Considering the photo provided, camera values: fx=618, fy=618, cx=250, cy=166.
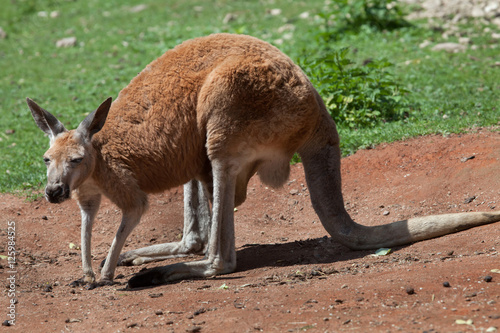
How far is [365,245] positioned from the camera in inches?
170

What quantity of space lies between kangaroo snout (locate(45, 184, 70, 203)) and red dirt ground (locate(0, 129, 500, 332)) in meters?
0.63

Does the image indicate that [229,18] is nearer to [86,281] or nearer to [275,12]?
[275,12]

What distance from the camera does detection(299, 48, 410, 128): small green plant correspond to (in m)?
6.49

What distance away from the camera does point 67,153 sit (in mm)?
3939

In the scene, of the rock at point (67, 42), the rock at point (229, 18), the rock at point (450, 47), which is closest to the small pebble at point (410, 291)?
the rock at point (450, 47)

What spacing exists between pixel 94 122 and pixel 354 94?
329cm

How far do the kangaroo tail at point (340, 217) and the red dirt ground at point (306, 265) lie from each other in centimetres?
8

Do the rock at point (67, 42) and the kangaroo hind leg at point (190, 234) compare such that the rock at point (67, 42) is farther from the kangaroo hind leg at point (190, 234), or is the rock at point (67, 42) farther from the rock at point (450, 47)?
the kangaroo hind leg at point (190, 234)

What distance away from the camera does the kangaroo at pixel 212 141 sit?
420 cm

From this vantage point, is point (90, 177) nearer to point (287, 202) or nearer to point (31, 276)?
point (31, 276)

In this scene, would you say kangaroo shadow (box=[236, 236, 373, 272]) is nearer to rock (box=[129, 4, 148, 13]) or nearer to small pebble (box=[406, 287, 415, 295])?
small pebble (box=[406, 287, 415, 295])

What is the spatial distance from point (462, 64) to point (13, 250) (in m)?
5.87

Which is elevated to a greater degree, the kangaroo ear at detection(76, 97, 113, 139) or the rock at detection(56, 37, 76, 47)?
the rock at detection(56, 37, 76, 47)

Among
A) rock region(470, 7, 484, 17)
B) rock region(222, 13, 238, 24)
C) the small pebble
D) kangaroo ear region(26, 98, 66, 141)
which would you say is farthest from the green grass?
the small pebble
